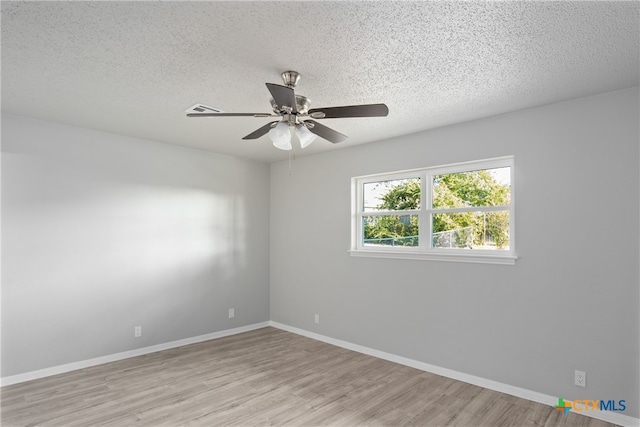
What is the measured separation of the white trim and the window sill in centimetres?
208

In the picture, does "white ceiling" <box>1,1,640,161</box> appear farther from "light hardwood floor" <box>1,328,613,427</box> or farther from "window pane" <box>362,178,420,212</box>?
"light hardwood floor" <box>1,328,613,427</box>

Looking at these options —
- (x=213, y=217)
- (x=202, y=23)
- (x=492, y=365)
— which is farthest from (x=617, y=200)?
(x=213, y=217)

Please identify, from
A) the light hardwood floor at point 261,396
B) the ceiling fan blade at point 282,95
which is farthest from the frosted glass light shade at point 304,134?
the light hardwood floor at point 261,396

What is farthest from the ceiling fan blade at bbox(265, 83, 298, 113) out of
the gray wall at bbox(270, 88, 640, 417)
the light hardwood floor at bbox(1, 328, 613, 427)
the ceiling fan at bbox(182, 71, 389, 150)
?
the light hardwood floor at bbox(1, 328, 613, 427)

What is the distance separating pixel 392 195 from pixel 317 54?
2383 mm

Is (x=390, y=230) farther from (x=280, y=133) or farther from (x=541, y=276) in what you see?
(x=280, y=133)

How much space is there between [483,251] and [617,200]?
111 cm

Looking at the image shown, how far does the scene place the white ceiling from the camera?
1.84 m

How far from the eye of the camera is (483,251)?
138 inches

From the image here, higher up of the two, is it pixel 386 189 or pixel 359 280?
pixel 386 189

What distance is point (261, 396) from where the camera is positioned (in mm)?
3176

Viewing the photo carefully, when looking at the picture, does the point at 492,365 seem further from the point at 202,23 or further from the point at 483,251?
the point at 202,23

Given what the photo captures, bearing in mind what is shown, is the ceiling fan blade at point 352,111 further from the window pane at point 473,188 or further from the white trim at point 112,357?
the white trim at point 112,357

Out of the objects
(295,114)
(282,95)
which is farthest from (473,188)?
(282,95)
